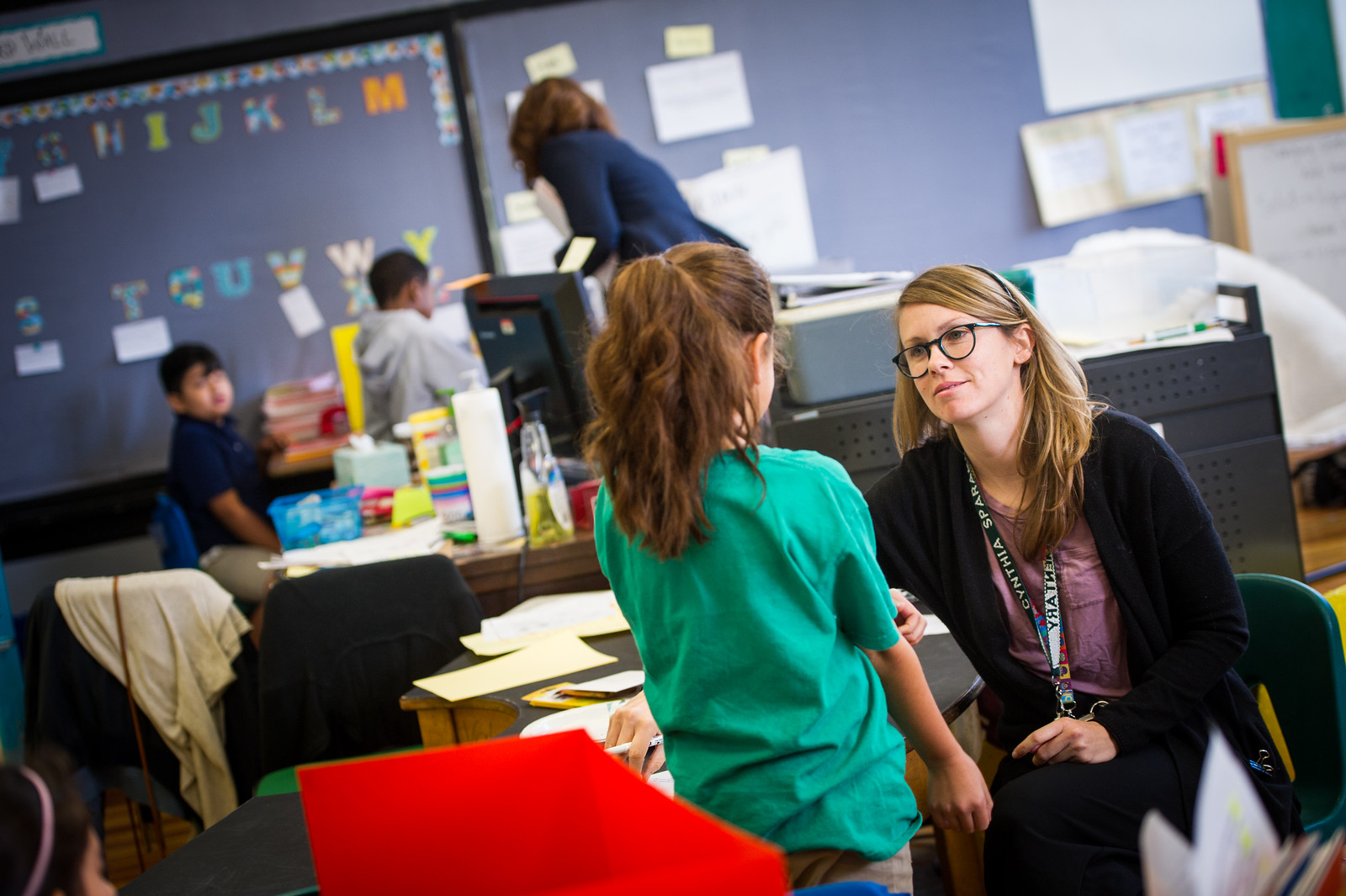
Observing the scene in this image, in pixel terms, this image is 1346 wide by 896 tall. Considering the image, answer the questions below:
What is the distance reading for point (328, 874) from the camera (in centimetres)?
86

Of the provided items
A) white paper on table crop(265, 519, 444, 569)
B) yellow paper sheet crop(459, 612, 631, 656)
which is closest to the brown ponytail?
yellow paper sheet crop(459, 612, 631, 656)

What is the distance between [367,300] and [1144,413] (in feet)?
10.1

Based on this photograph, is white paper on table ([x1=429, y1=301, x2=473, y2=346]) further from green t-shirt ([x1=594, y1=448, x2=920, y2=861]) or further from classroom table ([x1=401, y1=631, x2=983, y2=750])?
green t-shirt ([x1=594, y1=448, x2=920, y2=861])

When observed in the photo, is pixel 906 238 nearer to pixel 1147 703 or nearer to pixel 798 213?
pixel 798 213

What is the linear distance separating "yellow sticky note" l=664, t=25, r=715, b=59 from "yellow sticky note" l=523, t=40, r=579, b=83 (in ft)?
1.26

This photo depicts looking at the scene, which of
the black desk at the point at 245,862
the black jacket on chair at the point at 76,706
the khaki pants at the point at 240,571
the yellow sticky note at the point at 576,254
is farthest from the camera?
the khaki pants at the point at 240,571

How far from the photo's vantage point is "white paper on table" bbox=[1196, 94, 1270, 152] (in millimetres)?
4344

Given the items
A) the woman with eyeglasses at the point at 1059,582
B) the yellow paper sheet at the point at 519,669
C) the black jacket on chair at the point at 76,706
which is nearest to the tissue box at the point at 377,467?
the black jacket on chair at the point at 76,706

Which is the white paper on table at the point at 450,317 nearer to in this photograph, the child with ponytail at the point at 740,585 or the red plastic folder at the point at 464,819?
the child with ponytail at the point at 740,585

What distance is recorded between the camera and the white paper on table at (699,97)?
4.24 metres

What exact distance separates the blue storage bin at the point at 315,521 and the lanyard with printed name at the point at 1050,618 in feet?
5.33

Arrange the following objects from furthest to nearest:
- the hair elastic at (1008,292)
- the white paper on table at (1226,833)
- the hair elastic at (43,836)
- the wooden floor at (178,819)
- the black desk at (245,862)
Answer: the wooden floor at (178,819) < the hair elastic at (1008,292) < the black desk at (245,862) < the hair elastic at (43,836) < the white paper on table at (1226,833)

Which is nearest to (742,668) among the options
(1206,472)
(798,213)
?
(1206,472)

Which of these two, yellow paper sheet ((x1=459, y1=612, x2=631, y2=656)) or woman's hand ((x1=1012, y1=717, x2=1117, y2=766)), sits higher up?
yellow paper sheet ((x1=459, y1=612, x2=631, y2=656))
